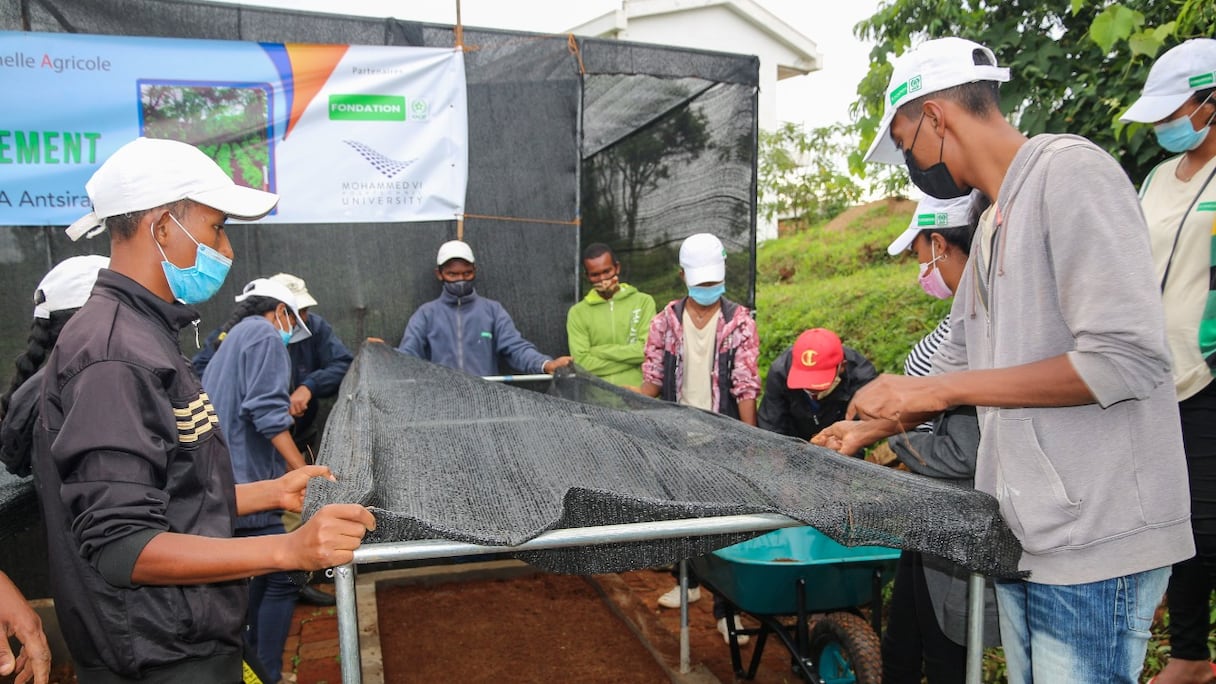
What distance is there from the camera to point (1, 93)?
4367mm

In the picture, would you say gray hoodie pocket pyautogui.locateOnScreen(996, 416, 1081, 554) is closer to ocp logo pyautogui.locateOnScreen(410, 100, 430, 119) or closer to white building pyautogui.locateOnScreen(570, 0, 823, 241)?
ocp logo pyautogui.locateOnScreen(410, 100, 430, 119)

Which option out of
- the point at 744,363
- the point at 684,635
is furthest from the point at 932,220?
A: the point at 684,635

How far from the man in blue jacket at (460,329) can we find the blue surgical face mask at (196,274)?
3098 mm

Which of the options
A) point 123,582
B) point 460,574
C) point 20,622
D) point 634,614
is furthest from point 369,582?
point 123,582

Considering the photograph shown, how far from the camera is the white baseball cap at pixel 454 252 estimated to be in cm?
500

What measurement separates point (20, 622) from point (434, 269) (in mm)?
3730

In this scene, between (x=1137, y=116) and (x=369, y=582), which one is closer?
(x=1137, y=116)

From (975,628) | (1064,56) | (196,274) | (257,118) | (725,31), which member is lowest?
(975,628)

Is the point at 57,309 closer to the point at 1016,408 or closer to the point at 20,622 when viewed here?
the point at 20,622

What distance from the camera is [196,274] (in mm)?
1824

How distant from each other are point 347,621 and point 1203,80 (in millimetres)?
3008

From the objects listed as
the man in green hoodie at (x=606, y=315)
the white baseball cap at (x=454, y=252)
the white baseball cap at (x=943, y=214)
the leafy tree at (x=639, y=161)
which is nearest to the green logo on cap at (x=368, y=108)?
the white baseball cap at (x=454, y=252)

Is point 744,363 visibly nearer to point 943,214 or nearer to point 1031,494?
point 943,214

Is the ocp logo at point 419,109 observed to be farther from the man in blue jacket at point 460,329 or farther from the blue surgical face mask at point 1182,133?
the blue surgical face mask at point 1182,133
